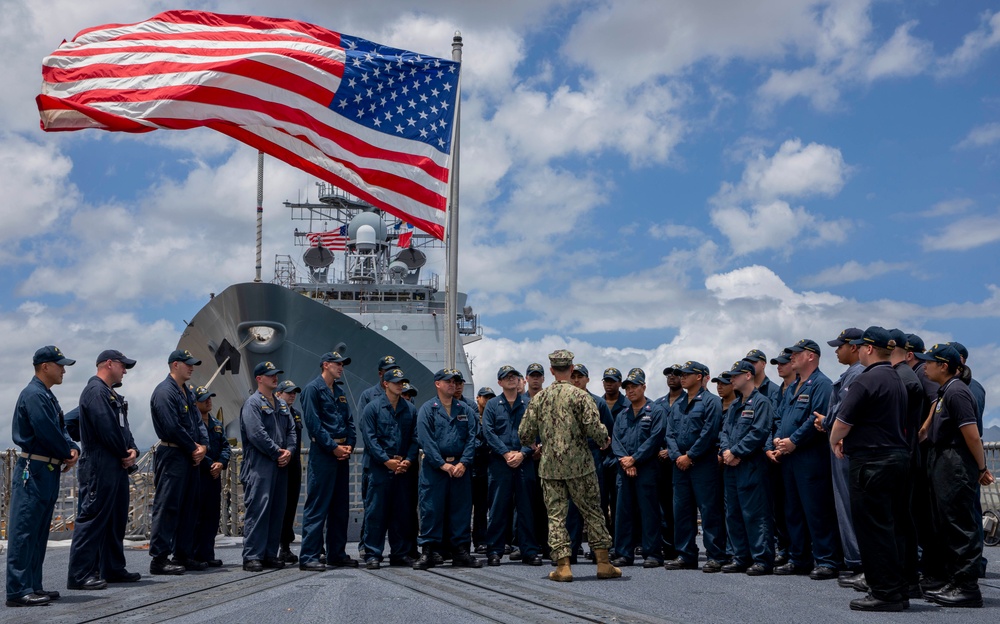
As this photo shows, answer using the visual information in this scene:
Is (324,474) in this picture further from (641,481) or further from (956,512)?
(956,512)

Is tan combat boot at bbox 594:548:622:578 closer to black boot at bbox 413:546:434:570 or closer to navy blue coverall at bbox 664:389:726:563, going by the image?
navy blue coverall at bbox 664:389:726:563

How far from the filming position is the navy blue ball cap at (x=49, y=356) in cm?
545

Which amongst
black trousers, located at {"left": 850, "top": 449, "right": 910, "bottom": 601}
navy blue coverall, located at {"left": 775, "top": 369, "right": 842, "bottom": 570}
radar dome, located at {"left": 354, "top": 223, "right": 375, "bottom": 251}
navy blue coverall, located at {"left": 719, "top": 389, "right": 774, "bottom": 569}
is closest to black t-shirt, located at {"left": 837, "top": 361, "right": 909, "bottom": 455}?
black trousers, located at {"left": 850, "top": 449, "right": 910, "bottom": 601}

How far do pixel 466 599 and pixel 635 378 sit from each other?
3.08 meters

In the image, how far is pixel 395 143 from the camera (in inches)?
354

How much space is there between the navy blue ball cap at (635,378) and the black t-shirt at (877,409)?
109 inches

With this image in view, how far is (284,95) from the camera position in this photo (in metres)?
8.62

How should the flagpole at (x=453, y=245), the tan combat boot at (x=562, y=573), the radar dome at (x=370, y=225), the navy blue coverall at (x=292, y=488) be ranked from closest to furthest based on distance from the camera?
the tan combat boot at (x=562, y=573)
the navy blue coverall at (x=292, y=488)
the flagpole at (x=453, y=245)
the radar dome at (x=370, y=225)

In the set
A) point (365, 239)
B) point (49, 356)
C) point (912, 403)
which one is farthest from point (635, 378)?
point (365, 239)

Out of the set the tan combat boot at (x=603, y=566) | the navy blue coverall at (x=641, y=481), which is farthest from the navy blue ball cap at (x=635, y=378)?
the tan combat boot at (x=603, y=566)

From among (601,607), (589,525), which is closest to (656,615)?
(601,607)

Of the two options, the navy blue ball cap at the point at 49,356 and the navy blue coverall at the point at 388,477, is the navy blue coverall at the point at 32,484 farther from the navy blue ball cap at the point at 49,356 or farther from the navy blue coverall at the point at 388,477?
the navy blue coverall at the point at 388,477

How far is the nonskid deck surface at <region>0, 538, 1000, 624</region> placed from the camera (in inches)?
177

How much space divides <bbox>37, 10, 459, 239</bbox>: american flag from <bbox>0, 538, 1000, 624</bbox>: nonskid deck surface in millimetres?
3774
